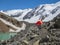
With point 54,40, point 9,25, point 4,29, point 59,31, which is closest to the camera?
point 54,40

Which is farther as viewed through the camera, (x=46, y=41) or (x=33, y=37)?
(x=33, y=37)

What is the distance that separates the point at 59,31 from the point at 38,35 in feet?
5.24

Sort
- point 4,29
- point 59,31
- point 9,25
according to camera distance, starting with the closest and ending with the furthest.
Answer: point 59,31, point 4,29, point 9,25

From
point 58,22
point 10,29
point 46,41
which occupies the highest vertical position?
point 58,22

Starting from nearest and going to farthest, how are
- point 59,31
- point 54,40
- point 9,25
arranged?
point 54,40
point 59,31
point 9,25

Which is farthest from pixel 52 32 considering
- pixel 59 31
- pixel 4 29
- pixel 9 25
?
pixel 9 25

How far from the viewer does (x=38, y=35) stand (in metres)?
16.2

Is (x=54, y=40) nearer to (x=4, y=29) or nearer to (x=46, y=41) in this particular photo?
(x=46, y=41)

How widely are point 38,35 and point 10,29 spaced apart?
92.1 m

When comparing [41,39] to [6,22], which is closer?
[41,39]

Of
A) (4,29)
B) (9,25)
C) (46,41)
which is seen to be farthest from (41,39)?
(9,25)

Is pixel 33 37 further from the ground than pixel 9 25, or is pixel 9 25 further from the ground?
pixel 33 37

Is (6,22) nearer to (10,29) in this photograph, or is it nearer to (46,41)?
(10,29)

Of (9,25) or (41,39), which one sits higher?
(41,39)
